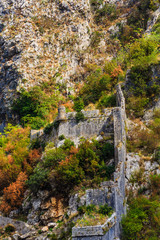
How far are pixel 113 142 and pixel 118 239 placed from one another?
8938mm

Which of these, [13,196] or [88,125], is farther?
[88,125]

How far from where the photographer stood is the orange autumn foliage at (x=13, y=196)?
1892 cm

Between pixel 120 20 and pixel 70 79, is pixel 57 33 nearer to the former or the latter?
pixel 70 79

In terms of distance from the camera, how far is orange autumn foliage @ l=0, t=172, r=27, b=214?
1892 centimetres

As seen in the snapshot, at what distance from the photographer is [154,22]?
36.0m

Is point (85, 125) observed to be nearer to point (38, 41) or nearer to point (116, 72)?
point (116, 72)

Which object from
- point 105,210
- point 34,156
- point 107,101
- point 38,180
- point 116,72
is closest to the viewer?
point 105,210

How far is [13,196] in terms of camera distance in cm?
1891

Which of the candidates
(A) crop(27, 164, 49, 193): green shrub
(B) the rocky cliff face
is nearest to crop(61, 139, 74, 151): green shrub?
(A) crop(27, 164, 49, 193): green shrub

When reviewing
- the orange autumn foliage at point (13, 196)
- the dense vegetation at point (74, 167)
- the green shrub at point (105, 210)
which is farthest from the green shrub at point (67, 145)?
the green shrub at point (105, 210)

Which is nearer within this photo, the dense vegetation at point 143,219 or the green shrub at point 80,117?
the dense vegetation at point 143,219

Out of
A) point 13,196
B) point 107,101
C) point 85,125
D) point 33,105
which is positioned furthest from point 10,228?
point 33,105

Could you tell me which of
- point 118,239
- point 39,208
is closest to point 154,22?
point 39,208

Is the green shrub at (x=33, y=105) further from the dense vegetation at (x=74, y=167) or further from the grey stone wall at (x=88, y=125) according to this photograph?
the dense vegetation at (x=74, y=167)
